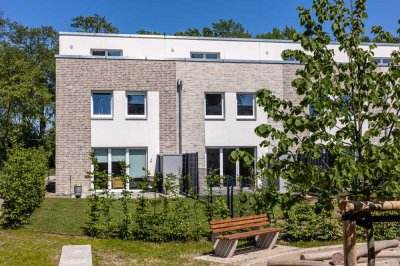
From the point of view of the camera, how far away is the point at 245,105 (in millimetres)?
25266

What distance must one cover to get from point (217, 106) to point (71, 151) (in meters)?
7.45

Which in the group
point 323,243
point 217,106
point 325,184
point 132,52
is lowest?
point 323,243

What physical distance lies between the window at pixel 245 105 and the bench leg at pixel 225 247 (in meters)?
15.4

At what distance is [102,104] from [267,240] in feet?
48.3

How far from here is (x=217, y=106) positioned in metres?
25.1

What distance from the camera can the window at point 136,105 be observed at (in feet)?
78.8

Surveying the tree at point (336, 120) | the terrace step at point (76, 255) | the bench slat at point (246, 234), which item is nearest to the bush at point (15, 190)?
the terrace step at point (76, 255)

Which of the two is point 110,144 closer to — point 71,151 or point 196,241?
point 71,151

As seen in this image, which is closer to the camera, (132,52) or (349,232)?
(349,232)

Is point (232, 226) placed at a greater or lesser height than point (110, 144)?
lesser

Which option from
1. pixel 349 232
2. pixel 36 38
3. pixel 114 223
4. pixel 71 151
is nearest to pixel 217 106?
pixel 71 151

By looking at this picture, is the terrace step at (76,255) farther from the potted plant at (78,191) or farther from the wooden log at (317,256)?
the potted plant at (78,191)

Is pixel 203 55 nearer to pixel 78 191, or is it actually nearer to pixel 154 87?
pixel 154 87

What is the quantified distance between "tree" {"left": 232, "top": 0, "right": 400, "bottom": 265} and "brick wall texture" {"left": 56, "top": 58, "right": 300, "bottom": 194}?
16.4m
